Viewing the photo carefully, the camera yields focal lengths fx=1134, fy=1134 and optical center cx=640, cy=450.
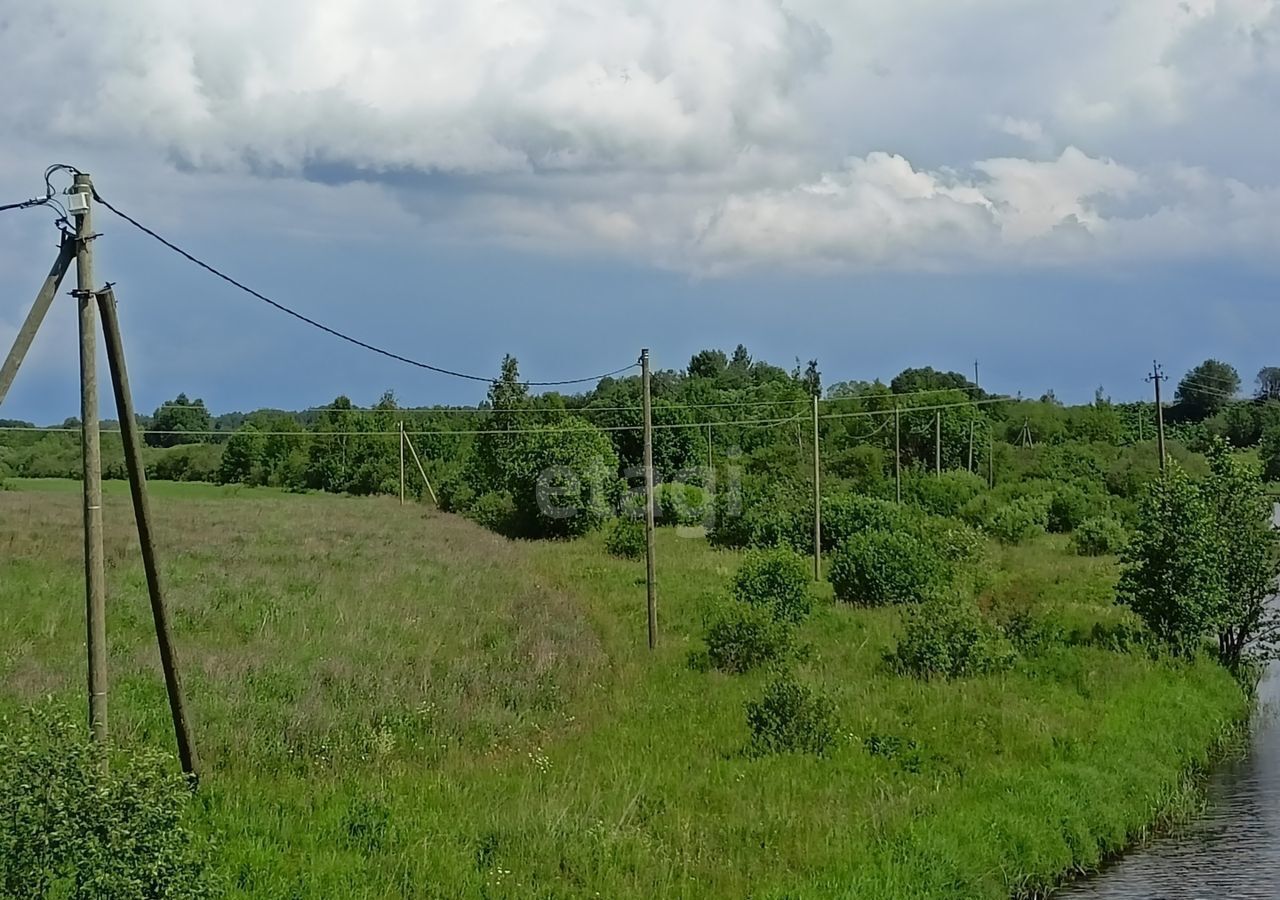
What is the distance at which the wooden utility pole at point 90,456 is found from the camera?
32.1 feet

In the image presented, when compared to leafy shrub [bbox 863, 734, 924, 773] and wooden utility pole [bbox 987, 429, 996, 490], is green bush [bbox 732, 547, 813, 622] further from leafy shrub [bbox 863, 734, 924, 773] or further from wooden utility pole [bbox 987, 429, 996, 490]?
wooden utility pole [bbox 987, 429, 996, 490]

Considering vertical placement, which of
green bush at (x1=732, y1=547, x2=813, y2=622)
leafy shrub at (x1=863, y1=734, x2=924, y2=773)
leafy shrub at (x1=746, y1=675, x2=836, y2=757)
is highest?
green bush at (x1=732, y1=547, x2=813, y2=622)

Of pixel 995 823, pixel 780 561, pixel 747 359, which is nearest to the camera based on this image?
pixel 995 823

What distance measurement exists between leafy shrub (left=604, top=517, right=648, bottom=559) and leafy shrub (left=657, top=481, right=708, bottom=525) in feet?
22.5

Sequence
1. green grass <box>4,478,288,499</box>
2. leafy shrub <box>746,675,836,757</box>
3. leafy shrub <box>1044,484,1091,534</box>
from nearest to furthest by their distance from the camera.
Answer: leafy shrub <box>746,675,836,757</box> → leafy shrub <box>1044,484,1091,534</box> → green grass <box>4,478,288,499</box>

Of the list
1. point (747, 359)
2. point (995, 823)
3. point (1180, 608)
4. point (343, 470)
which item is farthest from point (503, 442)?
point (747, 359)

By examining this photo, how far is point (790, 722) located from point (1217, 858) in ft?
18.1

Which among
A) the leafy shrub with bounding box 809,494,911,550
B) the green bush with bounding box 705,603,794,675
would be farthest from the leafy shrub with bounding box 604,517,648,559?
the green bush with bounding box 705,603,794,675

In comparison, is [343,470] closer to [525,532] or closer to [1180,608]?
[525,532]

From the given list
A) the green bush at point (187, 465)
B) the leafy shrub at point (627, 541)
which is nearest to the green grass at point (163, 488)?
the green bush at point (187, 465)

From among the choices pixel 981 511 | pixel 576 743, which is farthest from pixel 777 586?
pixel 981 511

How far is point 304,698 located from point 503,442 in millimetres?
36405

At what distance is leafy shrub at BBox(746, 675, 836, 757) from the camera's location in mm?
15656

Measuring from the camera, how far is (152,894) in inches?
310
